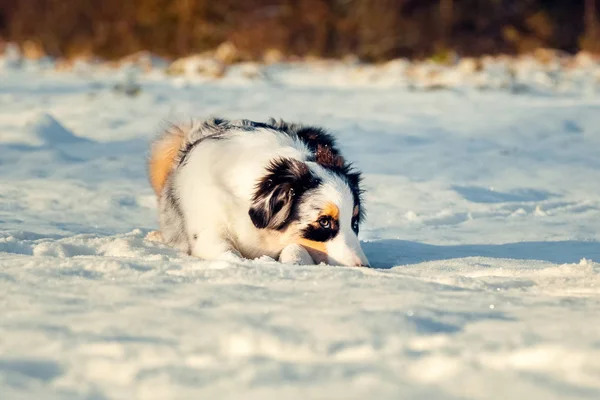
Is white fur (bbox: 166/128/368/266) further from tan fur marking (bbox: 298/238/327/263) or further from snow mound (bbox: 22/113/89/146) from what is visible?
snow mound (bbox: 22/113/89/146)

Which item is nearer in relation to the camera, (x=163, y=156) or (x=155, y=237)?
(x=155, y=237)

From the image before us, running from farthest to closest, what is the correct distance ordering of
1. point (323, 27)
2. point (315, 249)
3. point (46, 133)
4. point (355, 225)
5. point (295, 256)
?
1. point (323, 27)
2. point (46, 133)
3. point (355, 225)
4. point (315, 249)
5. point (295, 256)

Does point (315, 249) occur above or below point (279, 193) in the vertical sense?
below

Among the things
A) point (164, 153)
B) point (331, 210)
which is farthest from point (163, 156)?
point (331, 210)

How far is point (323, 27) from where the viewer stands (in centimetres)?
2527

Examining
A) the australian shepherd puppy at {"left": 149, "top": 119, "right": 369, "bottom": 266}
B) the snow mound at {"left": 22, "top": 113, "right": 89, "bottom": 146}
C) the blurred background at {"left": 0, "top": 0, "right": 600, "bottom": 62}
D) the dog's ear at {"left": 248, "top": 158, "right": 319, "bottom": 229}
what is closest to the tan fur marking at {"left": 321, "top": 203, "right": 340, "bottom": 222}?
the australian shepherd puppy at {"left": 149, "top": 119, "right": 369, "bottom": 266}

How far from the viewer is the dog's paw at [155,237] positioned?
534 centimetres

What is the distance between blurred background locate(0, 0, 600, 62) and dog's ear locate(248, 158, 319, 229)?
18.6m

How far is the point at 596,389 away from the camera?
98.4 inches

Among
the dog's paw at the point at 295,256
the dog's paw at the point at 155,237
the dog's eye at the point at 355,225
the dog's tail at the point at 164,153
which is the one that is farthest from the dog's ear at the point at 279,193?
the dog's tail at the point at 164,153

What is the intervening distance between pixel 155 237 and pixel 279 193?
123 centimetres

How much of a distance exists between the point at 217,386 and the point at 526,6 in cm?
2592

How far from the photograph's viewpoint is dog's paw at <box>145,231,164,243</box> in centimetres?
534

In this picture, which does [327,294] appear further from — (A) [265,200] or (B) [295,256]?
(A) [265,200]
